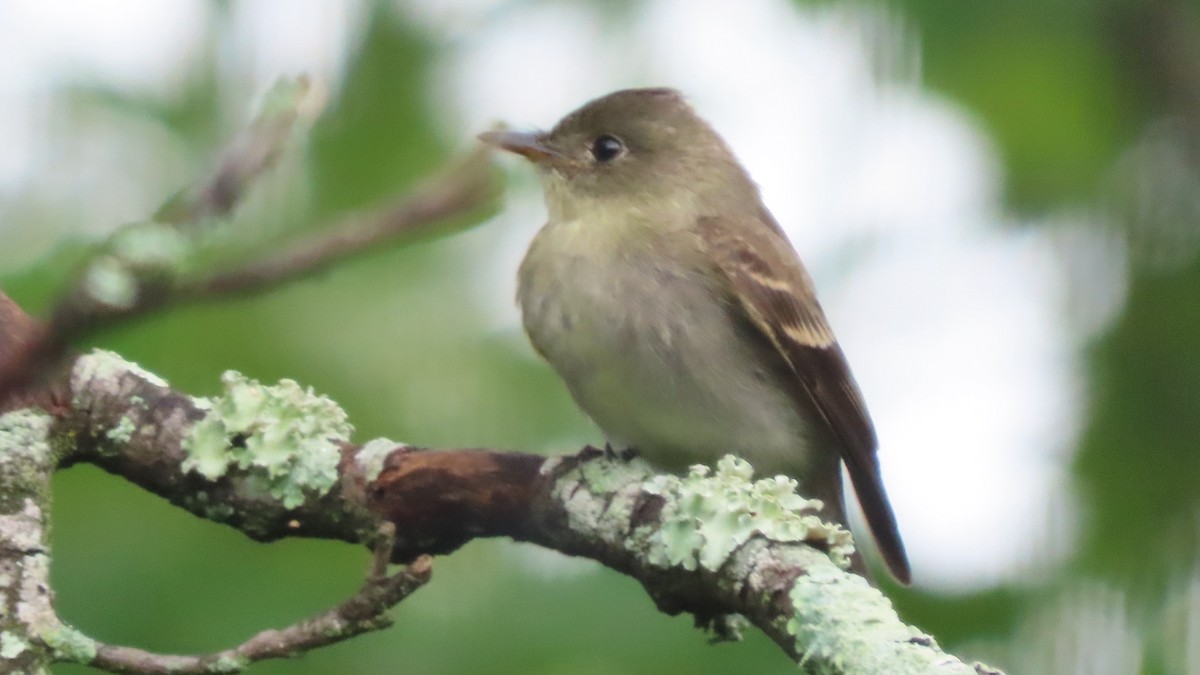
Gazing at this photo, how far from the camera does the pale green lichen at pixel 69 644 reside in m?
2.14

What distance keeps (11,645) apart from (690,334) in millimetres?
1974

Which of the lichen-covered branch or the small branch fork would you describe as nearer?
the small branch fork

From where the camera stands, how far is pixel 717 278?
393 centimetres

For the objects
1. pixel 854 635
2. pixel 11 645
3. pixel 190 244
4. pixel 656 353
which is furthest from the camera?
pixel 656 353

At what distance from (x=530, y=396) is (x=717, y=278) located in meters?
0.78

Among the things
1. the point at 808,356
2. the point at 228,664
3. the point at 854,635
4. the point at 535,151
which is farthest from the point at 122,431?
the point at 535,151

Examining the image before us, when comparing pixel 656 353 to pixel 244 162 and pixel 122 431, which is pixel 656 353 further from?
pixel 244 162

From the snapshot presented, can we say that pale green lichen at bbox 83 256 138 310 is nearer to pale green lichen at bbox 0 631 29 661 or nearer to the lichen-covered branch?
pale green lichen at bbox 0 631 29 661

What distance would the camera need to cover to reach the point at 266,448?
282 cm

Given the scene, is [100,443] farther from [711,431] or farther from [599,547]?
[711,431]

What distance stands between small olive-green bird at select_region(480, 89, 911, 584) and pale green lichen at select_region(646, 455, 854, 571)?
0.91 m

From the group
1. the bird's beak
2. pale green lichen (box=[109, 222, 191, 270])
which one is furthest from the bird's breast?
pale green lichen (box=[109, 222, 191, 270])

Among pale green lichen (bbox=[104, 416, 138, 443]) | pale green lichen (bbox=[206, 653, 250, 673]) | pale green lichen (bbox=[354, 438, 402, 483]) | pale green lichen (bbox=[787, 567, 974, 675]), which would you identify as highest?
pale green lichen (bbox=[354, 438, 402, 483])

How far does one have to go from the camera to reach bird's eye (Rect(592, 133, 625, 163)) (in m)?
4.58
